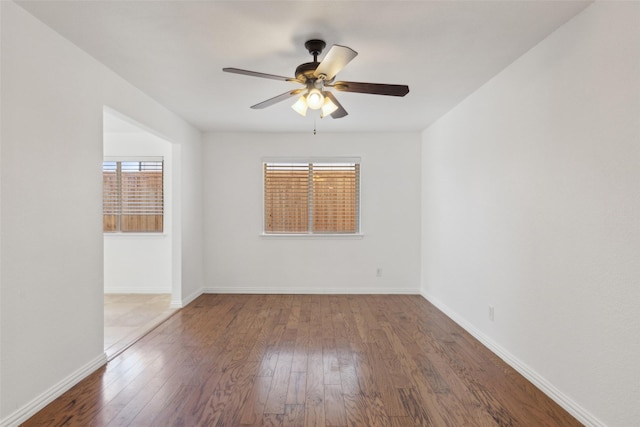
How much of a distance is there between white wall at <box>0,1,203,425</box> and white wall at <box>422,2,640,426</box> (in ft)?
10.8

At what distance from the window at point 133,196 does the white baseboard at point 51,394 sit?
9.61 ft

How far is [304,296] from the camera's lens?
207 inches

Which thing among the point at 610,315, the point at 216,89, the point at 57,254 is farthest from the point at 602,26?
the point at 57,254

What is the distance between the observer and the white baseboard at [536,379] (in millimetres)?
2098

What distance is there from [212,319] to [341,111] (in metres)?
2.76

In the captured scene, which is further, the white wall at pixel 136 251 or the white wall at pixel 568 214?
the white wall at pixel 136 251

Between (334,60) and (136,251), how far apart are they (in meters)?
4.65

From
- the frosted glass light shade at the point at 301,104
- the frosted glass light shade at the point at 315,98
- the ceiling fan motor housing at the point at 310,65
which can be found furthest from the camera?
the frosted glass light shade at the point at 301,104

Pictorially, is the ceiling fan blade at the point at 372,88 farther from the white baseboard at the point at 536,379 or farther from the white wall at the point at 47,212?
the white baseboard at the point at 536,379

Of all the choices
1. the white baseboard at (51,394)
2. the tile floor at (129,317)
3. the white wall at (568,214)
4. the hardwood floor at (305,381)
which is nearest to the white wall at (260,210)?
the tile floor at (129,317)

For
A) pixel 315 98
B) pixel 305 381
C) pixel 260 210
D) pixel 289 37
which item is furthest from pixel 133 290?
pixel 289 37

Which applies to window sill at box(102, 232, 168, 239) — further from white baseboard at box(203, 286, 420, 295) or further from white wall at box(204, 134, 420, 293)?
white baseboard at box(203, 286, 420, 295)

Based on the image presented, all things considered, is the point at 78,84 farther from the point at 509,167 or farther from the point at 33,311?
the point at 509,167

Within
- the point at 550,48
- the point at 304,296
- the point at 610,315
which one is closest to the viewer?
the point at 610,315
